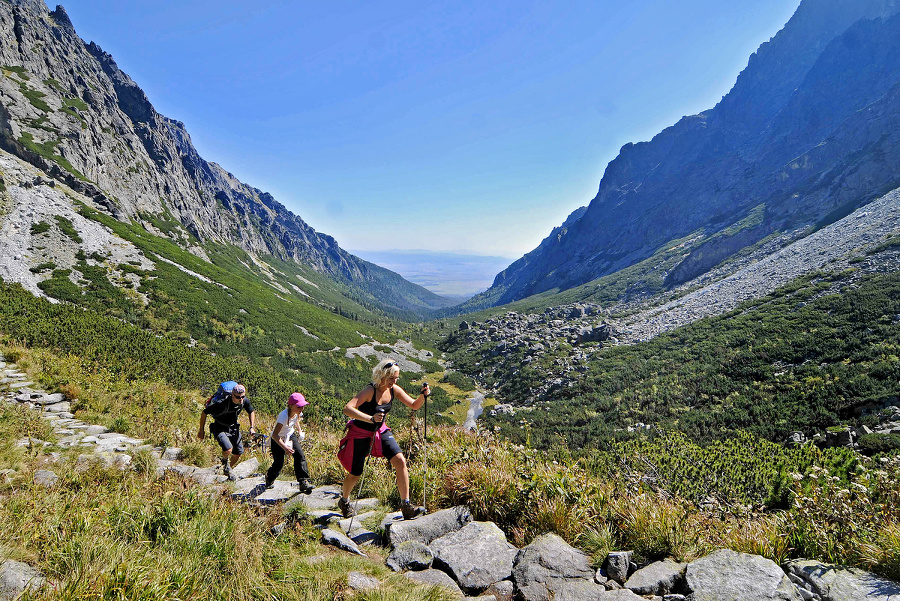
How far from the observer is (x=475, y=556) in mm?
4227

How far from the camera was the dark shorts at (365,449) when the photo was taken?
5.33m

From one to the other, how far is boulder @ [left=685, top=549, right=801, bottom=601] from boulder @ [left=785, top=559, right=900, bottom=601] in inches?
7.9

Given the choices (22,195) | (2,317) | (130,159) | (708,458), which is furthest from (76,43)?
(708,458)

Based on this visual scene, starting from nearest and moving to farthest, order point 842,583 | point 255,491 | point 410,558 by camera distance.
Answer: point 842,583 < point 410,558 < point 255,491

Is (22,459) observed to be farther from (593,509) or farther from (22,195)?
(22,195)

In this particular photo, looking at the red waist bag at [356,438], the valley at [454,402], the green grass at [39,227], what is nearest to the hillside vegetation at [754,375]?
the valley at [454,402]

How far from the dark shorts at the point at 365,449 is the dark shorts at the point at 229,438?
3.56 meters

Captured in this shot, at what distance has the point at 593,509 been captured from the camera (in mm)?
4789

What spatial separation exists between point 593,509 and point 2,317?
81.7ft

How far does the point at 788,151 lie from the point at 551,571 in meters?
205

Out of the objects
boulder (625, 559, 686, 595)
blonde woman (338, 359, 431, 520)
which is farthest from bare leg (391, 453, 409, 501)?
boulder (625, 559, 686, 595)

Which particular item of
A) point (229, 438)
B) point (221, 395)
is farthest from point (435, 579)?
point (221, 395)

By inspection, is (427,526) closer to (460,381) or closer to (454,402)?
(454,402)

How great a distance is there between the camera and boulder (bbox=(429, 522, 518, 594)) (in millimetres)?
3918
